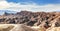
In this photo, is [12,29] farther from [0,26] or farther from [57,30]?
[57,30]

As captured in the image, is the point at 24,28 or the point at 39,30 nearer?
the point at 24,28

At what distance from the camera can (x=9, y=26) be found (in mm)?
13219

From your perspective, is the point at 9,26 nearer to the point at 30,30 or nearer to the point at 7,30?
the point at 7,30

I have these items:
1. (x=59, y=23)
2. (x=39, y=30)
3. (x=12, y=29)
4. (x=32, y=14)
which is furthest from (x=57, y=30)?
(x=32, y=14)

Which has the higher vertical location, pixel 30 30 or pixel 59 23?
pixel 30 30

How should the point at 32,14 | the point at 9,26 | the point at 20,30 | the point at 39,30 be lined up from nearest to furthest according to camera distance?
the point at 20,30 → the point at 9,26 → the point at 39,30 → the point at 32,14

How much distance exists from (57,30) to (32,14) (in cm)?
15485

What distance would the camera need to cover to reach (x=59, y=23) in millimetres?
106500

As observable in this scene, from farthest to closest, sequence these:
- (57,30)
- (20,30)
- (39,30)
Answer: (57,30), (39,30), (20,30)

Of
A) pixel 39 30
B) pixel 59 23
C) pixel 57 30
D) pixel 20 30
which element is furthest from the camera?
pixel 59 23

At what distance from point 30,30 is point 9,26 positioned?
62.7 inches

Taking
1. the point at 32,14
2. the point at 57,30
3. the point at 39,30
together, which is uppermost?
the point at 39,30

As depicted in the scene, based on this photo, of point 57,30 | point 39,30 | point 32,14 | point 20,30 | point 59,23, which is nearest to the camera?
point 20,30

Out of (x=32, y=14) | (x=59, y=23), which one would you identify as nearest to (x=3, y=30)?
(x=59, y=23)
